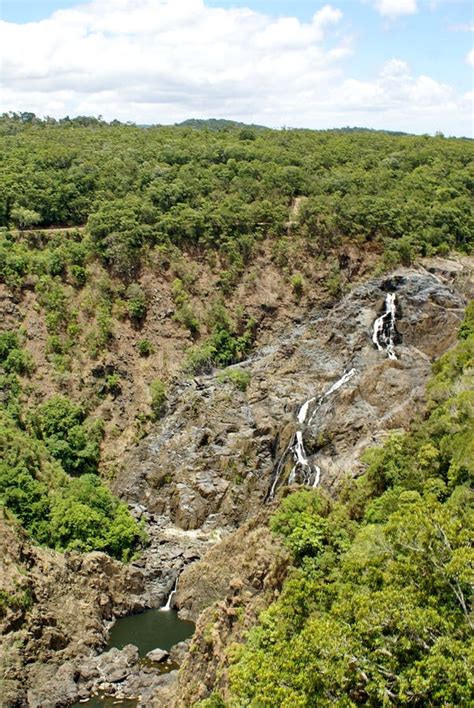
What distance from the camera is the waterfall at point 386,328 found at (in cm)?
5996

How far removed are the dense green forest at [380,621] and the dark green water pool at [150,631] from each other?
557 inches

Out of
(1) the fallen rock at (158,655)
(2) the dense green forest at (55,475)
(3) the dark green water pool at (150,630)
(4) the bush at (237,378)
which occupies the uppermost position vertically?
(4) the bush at (237,378)

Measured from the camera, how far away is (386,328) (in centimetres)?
6122

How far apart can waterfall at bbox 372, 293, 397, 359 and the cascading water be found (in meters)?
4.83

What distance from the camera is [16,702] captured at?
36.2 m

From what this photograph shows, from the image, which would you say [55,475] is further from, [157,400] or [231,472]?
[231,472]

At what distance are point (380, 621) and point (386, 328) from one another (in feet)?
142

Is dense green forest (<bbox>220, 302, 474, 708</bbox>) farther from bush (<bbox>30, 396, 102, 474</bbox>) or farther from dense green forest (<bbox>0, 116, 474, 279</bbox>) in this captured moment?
dense green forest (<bbox>0, 116, 474, 279</bbox>)

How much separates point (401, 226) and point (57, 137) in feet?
147

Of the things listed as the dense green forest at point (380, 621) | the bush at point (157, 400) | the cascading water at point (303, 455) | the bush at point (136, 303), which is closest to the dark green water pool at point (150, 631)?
the cascading water at point (303, 455)

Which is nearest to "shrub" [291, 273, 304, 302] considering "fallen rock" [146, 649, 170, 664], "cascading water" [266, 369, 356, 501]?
"cascading water" [266, 369, 356, 501]

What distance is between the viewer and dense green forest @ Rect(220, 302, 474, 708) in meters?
19.0

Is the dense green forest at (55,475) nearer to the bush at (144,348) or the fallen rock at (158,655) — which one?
the bush at (144,348)

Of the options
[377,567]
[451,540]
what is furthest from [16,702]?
[451,540]
